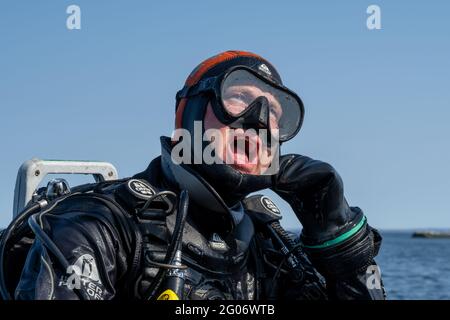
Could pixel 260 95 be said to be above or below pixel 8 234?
above

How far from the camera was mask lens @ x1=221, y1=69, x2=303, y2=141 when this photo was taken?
12.9 ft

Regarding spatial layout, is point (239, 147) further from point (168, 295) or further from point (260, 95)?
point (168, 295)

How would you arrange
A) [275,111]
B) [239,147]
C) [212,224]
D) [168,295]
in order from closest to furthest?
[168,295], [239,147], [212,224], [275,111]

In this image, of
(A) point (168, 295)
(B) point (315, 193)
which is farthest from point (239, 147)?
Answer: (A) point (168, 295)

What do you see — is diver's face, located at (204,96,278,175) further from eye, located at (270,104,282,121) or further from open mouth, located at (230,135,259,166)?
eye, located at (270,104,282,121)

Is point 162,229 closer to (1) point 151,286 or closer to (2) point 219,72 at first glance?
(1) point 151,286

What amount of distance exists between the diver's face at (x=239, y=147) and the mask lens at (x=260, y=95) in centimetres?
3

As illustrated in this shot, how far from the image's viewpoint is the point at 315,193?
4.19 meters

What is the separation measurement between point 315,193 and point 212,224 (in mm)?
591

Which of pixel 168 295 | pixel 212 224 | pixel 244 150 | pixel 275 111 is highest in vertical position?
pixel 275 111

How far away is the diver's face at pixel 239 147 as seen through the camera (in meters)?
3.83

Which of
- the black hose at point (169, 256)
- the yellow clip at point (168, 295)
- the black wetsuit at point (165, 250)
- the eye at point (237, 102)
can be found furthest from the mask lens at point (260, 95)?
the yellow clip at point (168, 295)

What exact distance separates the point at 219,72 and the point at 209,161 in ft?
1.65

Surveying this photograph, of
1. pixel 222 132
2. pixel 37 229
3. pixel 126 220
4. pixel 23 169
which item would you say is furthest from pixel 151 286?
pixel 23 169
